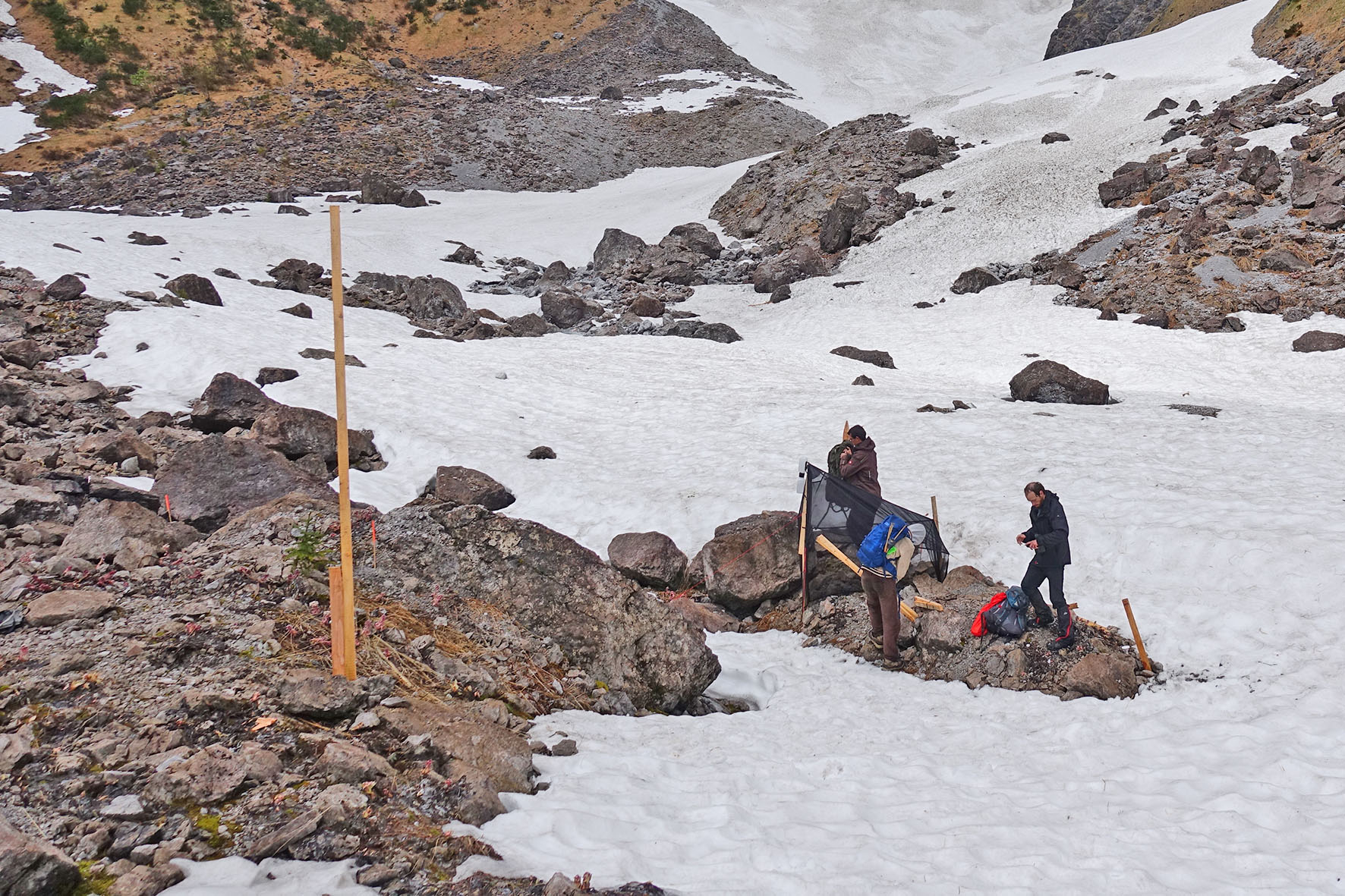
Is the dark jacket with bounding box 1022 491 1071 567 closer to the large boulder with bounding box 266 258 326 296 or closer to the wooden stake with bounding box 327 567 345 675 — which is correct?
the wooden stake with bounding box 327 567 345 675

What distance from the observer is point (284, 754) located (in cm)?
463

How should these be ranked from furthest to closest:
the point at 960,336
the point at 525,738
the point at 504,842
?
the point at 960,336, the point at 525,738, the point at 504,842

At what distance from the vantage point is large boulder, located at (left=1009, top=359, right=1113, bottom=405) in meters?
18.2

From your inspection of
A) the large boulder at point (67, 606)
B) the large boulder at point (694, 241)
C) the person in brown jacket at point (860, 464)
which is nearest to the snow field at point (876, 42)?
the large boulder at point (694, 241)

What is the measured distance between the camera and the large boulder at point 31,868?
323 centimetres

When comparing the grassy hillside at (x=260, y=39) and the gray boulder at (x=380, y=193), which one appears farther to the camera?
the grassy hillside at (x=260, y=39)

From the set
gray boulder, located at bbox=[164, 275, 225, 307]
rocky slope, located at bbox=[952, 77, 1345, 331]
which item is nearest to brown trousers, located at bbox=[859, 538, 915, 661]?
rocky slope, located at bbox=[952, 77, 1345, 331]

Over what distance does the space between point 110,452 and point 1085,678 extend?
581 inches

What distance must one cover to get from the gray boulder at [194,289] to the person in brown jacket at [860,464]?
21544 mm

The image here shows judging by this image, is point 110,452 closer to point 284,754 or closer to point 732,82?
point 284,754

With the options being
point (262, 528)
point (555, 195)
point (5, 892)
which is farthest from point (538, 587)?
point (555, 195)

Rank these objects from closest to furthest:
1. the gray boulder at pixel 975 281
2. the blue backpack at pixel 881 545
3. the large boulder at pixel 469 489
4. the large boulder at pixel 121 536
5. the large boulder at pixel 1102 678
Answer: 1. the large boulder at pixel 121 536
2. the large boulder at pixel 1102 678
3. the blue backpack at pixel 881 545
4. the large boulder at pixel 469 489
5. the gray boulder at pixel 975 281

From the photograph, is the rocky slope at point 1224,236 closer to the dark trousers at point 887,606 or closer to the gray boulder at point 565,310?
the gray boulder at point 565,310

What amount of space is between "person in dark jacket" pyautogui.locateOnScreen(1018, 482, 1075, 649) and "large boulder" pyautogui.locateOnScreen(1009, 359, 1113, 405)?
35.7 feet
